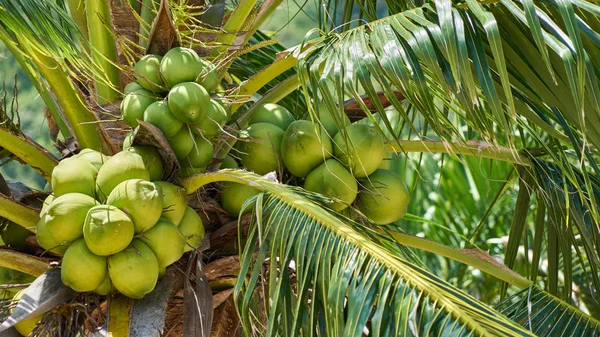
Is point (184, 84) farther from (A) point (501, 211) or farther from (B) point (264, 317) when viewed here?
(A) point (501, 211)

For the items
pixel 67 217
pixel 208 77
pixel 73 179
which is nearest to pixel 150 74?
pixel 208 77

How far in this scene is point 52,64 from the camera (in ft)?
8.09

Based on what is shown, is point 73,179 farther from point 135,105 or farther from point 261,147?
point 261,147

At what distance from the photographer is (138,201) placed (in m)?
2.12

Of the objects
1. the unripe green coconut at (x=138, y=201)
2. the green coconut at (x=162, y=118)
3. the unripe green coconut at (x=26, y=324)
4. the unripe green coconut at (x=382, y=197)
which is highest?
the green coconut at (x=162, y=118)

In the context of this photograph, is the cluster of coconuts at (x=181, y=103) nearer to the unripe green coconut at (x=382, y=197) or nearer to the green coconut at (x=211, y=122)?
the green coconut at (x=211, y=122)

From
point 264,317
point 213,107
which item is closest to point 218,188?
point 213,107

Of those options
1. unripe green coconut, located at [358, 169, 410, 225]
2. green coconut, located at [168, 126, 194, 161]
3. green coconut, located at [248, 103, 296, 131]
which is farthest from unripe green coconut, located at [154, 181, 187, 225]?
unripe green coconut, located at [358, 169, 410, 225]

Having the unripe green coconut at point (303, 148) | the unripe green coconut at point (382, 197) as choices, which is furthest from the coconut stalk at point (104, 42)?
the unripe green coconut at point (382, 197)

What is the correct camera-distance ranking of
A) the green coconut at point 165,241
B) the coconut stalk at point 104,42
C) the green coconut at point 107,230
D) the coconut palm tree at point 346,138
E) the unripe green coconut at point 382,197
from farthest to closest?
the coconut stalk at point 104,42 < the unripe green coconut at point 382,197 < the green coconut at point 165,241 < the green coconut at point 107,230 < the coconut palm tree at point 346,138

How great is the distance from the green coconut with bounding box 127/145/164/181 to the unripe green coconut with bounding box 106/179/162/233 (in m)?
0.16

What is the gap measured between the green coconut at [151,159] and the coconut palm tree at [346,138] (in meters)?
0.08

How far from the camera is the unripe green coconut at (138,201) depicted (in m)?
2.11

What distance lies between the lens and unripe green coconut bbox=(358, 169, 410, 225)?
8.16 feet
